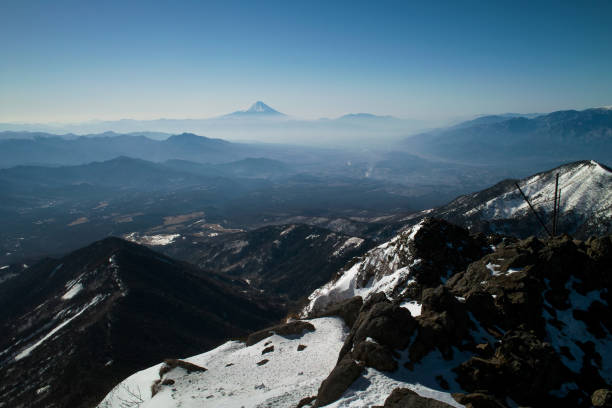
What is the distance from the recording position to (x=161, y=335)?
91625 mm

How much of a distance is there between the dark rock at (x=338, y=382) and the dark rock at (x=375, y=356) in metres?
0.90

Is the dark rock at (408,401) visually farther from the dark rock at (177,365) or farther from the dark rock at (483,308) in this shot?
the dark rock at (177,365)

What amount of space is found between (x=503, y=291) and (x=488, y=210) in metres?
151

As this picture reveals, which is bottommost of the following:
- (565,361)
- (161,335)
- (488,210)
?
(161,335)

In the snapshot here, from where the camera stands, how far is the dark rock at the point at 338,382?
891 inches

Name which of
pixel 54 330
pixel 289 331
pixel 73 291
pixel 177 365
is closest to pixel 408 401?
pixel 289 331

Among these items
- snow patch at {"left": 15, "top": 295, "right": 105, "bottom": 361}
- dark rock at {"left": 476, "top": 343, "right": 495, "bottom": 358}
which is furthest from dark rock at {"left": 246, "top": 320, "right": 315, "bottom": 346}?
snow patch at {"left": 15, "top": 295, "right": 105, "bottom": 361}

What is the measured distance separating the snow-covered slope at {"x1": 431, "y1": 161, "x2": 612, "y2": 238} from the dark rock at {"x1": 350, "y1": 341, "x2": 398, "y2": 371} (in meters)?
135

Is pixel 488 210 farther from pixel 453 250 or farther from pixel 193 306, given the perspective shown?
pixel 193 306

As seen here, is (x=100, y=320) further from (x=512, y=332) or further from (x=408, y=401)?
(x=512, y=332)

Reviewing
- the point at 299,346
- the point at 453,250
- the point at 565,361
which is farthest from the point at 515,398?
the point at 453,250

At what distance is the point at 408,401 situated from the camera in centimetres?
1875

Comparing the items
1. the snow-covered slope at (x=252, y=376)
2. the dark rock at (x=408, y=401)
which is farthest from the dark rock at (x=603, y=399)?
the snow-covered slope at (x=252, y=376)

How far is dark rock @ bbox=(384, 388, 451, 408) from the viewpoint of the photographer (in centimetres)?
1800
